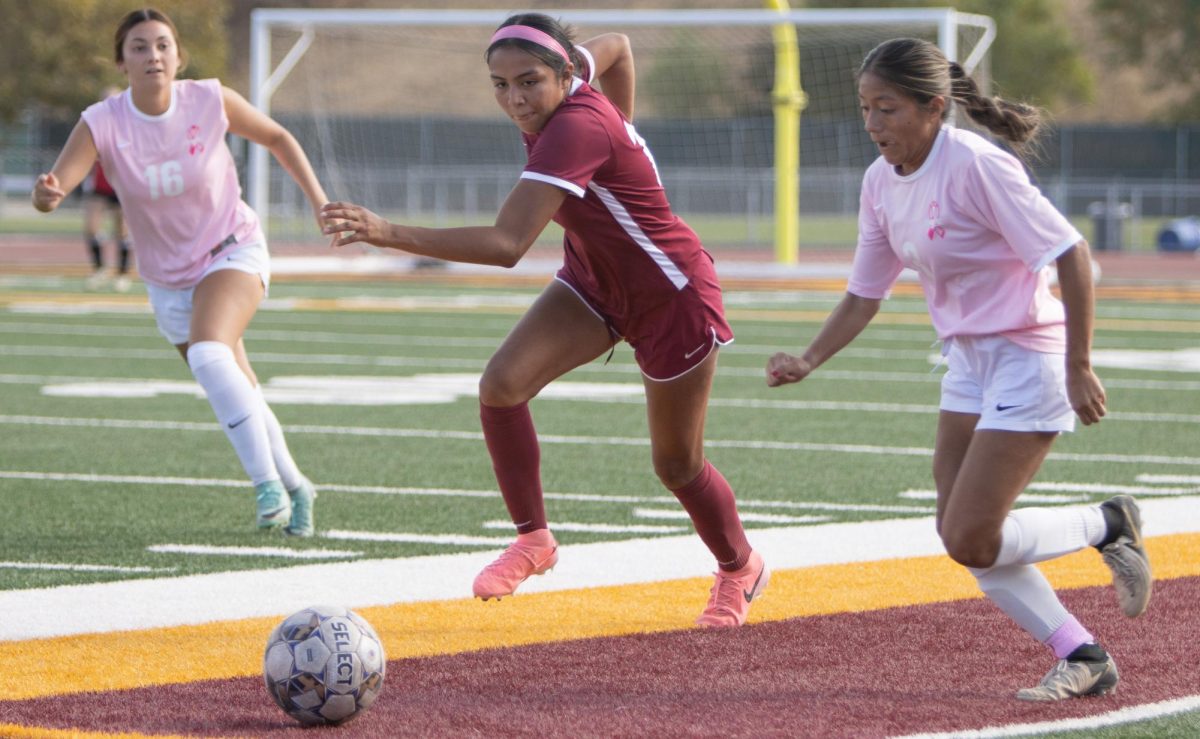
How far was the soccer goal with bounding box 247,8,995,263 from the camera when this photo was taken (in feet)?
90.8

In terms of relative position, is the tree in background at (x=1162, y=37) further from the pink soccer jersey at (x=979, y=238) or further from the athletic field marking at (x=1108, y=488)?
the pink soccer jersey at (x=979, y=238)

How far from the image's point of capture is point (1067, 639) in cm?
523

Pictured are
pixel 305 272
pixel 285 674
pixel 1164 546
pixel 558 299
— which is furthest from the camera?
pixel 305 272

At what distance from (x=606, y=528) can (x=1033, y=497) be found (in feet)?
6.83

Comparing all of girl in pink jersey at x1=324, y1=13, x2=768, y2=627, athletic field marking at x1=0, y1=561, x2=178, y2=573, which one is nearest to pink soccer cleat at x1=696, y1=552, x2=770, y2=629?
girl in pink jersey at x1=324, y1=13, x2=768, y2=627

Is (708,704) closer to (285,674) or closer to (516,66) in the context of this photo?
(285,674)

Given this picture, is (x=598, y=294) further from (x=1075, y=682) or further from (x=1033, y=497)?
(x=1033, y=497)

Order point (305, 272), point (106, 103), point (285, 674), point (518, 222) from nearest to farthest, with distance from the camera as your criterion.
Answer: point (285, 674)
point (518, 222)
point (106, 103)
point (305, 272)

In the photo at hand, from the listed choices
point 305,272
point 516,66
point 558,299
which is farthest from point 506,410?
point 305,272

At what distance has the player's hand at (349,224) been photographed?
16.0 ft

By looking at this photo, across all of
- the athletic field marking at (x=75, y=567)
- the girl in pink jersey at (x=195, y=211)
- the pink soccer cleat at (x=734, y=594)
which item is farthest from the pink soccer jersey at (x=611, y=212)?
the girl in pink jersey at (x=195, y=211)

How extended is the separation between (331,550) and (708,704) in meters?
2.79

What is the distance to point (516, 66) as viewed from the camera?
5578 mm

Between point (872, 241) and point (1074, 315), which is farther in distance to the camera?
point (872, 241)
